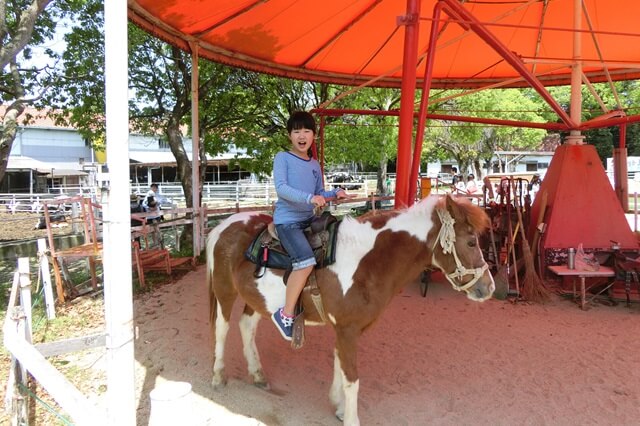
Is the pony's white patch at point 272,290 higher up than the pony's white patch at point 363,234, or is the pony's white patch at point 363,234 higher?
the pony's white patch at point 363,234

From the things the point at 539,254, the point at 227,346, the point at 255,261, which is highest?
the point at 255,261

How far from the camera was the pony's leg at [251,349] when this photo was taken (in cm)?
404

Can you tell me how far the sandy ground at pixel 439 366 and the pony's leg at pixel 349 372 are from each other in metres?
0.30

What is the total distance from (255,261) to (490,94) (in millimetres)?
22711

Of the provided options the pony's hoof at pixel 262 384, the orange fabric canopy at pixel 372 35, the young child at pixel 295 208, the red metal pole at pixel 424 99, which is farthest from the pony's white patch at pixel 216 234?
the orange fabric canopy at pixel 372 35

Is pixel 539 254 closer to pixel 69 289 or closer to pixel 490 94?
pixel 69 289

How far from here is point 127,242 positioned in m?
2.22

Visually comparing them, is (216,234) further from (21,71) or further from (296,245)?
(21,71)

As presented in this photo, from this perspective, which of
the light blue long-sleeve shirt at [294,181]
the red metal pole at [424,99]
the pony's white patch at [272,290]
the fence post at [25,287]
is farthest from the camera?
the red metal pole at [424,99]

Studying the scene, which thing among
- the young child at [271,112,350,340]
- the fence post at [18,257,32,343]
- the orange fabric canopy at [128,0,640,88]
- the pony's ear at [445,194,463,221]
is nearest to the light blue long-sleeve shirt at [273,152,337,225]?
the young child at [271,112,350,340]

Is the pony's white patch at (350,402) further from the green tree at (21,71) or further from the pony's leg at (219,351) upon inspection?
the green tree at (21,71)

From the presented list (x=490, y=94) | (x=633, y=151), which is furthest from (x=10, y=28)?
(x=633, y=151)

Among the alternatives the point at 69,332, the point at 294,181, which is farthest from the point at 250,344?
the point at 69,332

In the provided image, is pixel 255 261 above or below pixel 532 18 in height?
below
